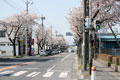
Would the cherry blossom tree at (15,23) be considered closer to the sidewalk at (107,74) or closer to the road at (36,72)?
the road at (36,72)

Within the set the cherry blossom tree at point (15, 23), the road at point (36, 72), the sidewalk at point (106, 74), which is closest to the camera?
the sidewalk at point (106, 74)

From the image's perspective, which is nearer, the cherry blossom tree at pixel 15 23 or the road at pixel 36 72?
the road at pixel 36 72

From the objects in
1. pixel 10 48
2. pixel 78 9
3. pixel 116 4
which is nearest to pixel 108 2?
pixel 116 4

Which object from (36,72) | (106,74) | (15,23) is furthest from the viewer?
(15,23)

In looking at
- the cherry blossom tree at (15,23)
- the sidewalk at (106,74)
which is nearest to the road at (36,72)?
the sidewalk at (106,74)

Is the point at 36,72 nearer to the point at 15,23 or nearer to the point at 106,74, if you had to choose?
the point at 106,74

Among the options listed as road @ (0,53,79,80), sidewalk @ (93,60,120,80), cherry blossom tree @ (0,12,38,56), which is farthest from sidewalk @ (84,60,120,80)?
cherry blossom tree @ (0,12,38,56)

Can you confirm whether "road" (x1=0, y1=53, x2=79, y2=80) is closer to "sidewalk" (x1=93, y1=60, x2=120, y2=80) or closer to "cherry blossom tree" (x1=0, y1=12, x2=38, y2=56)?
"sidewalk" (x1=93, y1=60, x2=120, y2=80)

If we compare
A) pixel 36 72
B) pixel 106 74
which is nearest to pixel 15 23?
pixel 36 72

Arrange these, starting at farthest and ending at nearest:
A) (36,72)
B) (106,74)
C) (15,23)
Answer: (15,23)
(36,72)
(106,74)

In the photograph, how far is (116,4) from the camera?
23.8 metres

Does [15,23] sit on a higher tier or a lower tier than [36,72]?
higher

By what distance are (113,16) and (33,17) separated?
3436 centimetres

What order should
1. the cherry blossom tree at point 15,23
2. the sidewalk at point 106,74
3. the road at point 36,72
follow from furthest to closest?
the cherry blossom tree at point 15,23 → the road at point 36,72 → the sidewalk at point 106,74
